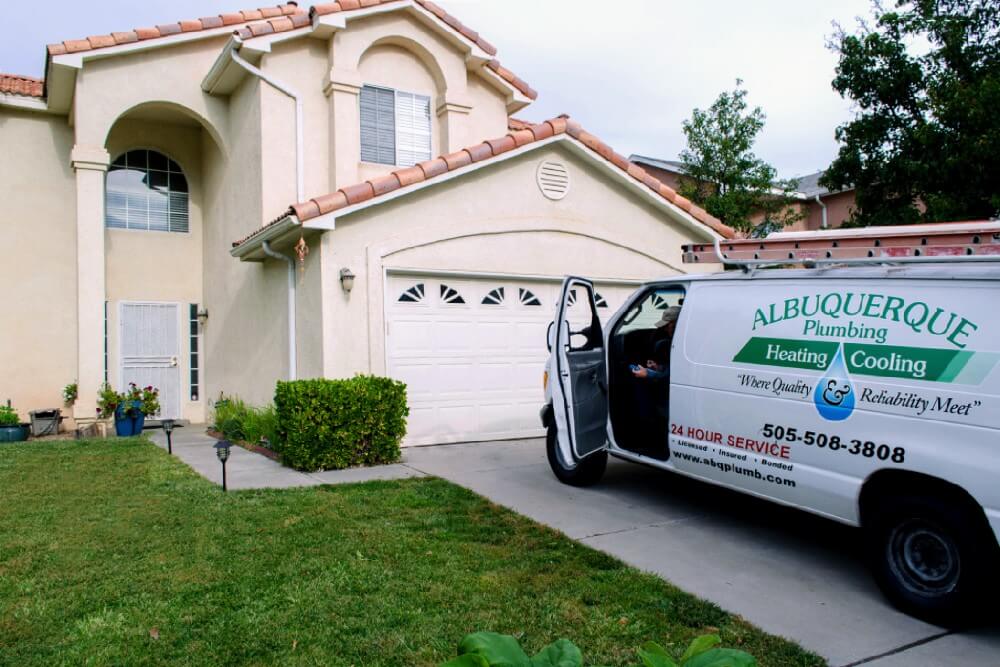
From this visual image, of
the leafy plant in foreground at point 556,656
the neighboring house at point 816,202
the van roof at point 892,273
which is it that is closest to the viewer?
the leafy plant in foreground at point 556,656

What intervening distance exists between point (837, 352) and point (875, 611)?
1.61m

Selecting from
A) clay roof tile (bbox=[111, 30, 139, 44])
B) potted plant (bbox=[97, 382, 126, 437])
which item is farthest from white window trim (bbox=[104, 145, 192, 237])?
potted plant (bbox=[97, 382, 126, 437])

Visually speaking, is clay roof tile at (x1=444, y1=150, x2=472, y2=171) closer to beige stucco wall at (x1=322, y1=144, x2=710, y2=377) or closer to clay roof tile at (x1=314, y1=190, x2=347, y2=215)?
beige stucco wall at (x1=322, y1=144, x2=710, y2=377)

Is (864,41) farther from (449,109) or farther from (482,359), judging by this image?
(482,359)

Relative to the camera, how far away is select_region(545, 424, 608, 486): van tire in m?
7.43

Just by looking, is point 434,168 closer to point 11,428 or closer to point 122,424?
point 122,424

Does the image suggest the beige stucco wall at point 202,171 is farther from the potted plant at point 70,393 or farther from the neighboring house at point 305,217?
the potted plant at point 70,393

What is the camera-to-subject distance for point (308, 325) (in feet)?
33.0

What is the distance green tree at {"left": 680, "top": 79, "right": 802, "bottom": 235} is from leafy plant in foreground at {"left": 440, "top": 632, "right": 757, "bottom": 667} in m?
19.4

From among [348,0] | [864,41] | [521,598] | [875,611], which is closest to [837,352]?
[875,611]

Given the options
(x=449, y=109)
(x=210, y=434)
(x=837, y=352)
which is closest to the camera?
(x=837, y=352)

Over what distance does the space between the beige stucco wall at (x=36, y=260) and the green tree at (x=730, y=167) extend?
49.2ft

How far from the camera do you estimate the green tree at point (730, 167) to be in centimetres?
1989

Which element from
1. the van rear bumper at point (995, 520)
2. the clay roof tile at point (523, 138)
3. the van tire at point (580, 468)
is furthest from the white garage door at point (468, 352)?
the van rear bumper at point (995, 520)
